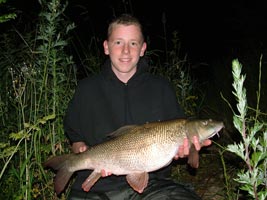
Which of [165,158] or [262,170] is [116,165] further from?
[262,170]

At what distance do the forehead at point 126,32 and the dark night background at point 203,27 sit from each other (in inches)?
183


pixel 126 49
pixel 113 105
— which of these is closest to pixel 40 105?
pixel 113 105

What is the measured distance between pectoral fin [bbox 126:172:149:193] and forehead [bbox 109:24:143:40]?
1.49 m

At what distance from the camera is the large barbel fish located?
3.30 m

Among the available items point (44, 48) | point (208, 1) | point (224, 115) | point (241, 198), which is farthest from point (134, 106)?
point (208, 1)

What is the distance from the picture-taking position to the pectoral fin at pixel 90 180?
3.43m

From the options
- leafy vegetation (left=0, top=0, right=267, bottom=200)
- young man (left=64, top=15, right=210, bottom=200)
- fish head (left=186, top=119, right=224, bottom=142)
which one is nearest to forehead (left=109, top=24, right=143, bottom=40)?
young man (left=64, top=15, right=210, bottom=200)

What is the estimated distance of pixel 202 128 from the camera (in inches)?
132

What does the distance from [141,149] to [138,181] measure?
0.89 ft

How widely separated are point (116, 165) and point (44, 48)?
151 centimetres

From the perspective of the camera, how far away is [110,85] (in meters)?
4.14

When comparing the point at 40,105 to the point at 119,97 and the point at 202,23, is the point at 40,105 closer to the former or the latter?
the point at 119,97

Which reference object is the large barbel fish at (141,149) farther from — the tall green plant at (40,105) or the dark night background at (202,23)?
the dark night background at (202,23)

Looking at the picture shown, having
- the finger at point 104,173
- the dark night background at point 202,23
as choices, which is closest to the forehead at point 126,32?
the finger at point 104,173
